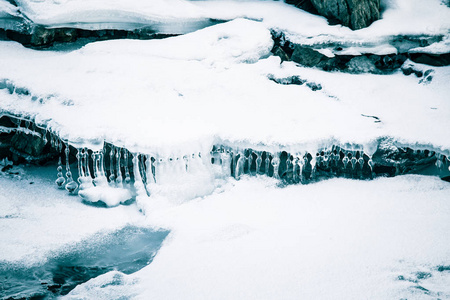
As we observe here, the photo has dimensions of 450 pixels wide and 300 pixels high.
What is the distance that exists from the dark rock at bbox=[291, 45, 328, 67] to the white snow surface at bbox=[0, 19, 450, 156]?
8.6 inches

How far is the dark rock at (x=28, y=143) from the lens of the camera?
5.01 meters

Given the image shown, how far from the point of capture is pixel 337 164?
16.2 ft

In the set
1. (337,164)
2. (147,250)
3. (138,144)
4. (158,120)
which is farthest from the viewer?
(337,164)

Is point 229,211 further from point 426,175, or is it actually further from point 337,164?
point 426,175

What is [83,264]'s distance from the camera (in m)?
3.64

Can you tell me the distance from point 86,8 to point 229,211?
4.23 m

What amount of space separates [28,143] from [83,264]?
2.27 m

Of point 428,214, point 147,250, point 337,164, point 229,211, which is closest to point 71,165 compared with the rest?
Answer: point 147,250

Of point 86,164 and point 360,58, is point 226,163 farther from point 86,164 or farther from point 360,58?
point 360,58

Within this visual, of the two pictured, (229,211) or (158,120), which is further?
(158,120)

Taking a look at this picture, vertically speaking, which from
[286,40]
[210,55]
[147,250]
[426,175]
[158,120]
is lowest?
[147,250]

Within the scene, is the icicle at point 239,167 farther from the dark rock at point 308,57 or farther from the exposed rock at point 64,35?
the exposed rock at point 64,35

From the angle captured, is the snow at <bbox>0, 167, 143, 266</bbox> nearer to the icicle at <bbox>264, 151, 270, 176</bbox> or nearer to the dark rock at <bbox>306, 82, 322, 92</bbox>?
the icicle at <bbox>264, 151, 270, 176</bbox>

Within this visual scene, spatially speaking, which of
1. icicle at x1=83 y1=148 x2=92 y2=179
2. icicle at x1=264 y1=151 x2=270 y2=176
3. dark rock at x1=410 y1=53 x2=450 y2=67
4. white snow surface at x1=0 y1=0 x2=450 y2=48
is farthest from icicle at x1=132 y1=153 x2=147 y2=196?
dark rock at x1=410 y1=53 x2=450 y2=67
